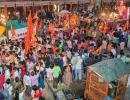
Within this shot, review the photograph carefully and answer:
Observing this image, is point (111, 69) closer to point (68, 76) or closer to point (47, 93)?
point (68, 76)

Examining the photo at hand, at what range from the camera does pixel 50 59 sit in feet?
43.0

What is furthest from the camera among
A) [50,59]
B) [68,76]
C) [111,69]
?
[50,59]

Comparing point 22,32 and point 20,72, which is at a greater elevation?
point 22,32

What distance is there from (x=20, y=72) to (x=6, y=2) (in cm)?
904

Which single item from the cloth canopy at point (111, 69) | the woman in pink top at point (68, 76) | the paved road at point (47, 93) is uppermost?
the cloth canopy at point (111, 69)

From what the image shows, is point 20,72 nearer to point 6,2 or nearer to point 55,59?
point 55,59

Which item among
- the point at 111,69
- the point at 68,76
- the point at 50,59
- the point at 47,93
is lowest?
the point at 47,93

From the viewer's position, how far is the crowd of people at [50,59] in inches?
412

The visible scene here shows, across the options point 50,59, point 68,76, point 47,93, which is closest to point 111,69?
point 68,76

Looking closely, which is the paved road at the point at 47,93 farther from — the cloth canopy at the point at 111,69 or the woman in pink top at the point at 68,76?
the cloth canopy at the point at 111,69

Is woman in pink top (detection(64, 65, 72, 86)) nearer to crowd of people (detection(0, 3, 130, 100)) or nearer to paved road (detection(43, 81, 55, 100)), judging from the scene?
crowd of people (detection(0, 3, 130, 100))

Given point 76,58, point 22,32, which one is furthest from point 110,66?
A: point 22,32

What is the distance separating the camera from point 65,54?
42.1ft

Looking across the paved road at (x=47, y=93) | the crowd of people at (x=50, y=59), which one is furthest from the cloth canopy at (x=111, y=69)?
the paved road at (x=47, y=93)
